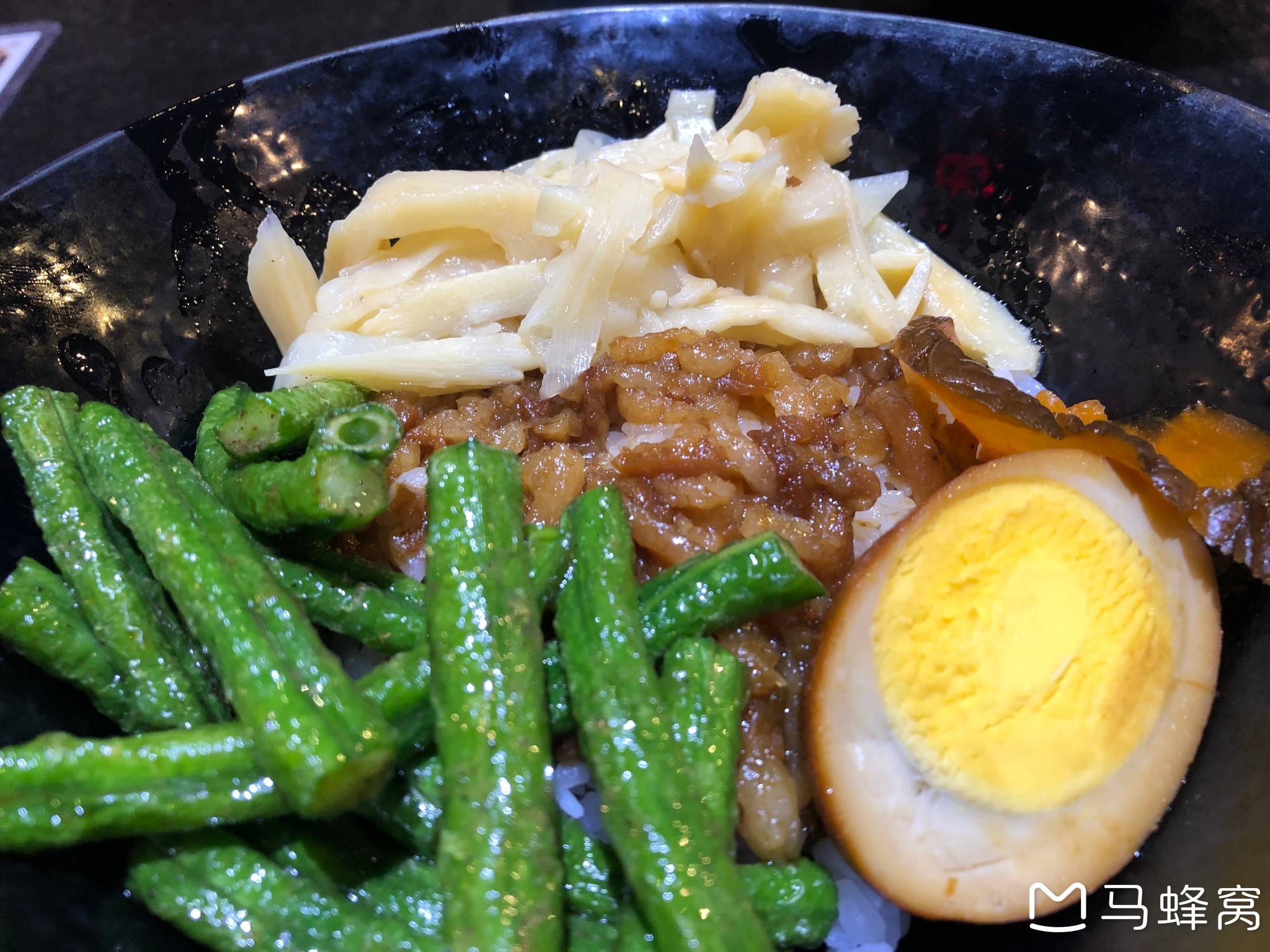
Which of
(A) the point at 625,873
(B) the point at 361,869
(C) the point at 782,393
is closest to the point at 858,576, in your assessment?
(C) the point at 782,393

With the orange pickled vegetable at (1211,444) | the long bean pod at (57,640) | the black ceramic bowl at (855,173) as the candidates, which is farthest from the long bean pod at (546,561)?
the orange pickled vegetable at (1211,444)

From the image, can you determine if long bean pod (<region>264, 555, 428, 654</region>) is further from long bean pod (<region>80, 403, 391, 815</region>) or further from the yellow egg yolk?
the yellow egg yolk

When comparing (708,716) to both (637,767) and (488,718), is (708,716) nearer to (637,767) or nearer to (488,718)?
(637,767)

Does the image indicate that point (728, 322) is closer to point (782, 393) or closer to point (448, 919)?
point (782, 393)

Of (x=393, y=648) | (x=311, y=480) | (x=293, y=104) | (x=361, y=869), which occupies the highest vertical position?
(x=293, y=104)

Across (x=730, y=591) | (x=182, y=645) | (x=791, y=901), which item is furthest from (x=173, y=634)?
(x=791, y=901)

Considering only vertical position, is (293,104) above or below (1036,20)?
above
